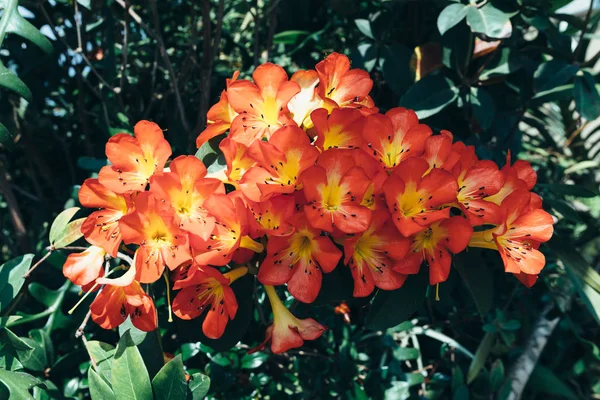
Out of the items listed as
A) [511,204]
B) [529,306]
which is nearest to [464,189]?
[511,204]

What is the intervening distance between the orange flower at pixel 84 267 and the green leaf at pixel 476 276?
1.84ft

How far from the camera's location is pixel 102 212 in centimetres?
77

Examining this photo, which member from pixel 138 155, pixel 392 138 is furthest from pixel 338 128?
pixel 138 155

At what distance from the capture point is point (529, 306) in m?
1.54

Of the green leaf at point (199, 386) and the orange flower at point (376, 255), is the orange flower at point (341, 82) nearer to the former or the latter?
the orange flower at point (376, 255)

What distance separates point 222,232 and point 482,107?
80 centimetres

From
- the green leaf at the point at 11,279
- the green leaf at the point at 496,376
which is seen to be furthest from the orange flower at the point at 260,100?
the green leaf at the point at 496,376

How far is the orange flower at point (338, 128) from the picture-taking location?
2.43ft

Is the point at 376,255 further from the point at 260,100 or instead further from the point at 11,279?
the point at 11,279

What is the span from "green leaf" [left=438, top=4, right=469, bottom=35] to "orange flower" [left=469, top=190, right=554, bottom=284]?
19.1 inches

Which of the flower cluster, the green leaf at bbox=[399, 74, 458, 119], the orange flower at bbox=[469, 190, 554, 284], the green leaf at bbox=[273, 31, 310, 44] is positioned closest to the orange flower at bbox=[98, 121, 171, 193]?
the flower cluster

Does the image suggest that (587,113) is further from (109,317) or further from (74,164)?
(74,164)

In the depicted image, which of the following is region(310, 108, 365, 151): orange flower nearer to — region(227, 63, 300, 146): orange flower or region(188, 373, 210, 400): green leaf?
region(227, 63, 300, 146): orange flower

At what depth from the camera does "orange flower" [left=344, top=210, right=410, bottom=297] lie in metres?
0.71
